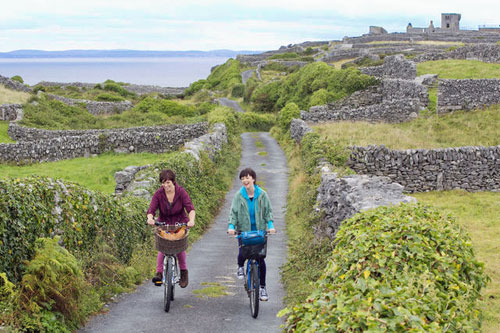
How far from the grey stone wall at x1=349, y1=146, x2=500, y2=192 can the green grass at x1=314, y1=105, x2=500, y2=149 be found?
6.79 feet

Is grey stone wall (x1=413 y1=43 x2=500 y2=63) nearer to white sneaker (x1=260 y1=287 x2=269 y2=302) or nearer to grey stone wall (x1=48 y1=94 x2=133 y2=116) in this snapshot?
grey stone wall (x1=48 y1=94 x2=133 y2=116)

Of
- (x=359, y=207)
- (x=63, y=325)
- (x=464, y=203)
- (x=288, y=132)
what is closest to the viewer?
(x=63, y=325)

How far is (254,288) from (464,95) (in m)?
29.9

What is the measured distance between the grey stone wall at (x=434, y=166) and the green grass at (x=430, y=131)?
207 centimetres

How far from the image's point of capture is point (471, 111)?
115ft

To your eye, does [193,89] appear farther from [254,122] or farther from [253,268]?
[253,268]

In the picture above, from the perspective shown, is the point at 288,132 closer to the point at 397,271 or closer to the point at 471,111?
the point at 471,111

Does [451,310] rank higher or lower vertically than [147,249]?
higher

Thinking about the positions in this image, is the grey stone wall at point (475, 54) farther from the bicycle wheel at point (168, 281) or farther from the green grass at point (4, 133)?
the bicycle wheel at point (168, 281)

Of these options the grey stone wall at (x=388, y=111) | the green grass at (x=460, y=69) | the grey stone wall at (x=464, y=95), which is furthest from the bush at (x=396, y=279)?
the green grass at (x=460, y=69)

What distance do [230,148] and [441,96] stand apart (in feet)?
46.4

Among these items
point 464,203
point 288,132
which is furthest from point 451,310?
point 288,132

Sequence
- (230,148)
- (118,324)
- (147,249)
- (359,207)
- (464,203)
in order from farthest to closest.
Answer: (230,148), (464,203), (147,249), (359,207), (118,324)

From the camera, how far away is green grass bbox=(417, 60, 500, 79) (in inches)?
1590
